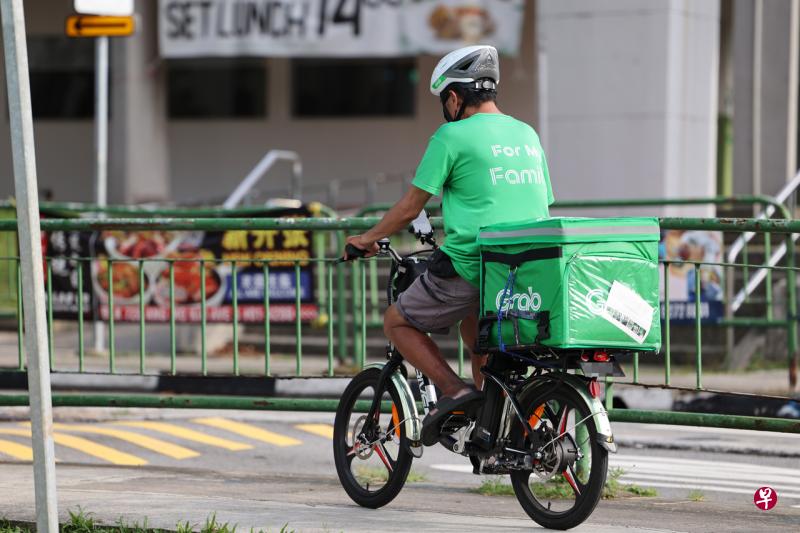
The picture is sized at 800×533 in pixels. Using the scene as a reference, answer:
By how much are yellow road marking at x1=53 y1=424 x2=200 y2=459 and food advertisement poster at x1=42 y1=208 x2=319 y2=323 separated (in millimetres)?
1633

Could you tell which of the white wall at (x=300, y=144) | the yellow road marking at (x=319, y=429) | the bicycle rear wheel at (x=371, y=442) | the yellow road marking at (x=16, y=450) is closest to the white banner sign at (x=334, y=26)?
the white wall at (x=300, y=144)

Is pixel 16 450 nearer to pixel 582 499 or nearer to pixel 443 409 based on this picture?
pixel 443 409

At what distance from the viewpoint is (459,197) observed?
6.75 meters

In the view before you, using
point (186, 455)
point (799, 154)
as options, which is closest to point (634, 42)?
point (799, 154)

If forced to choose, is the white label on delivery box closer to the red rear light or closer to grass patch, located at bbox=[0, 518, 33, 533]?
the red rear light

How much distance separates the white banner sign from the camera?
19359 millimetres

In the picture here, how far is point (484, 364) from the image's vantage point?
693 cm

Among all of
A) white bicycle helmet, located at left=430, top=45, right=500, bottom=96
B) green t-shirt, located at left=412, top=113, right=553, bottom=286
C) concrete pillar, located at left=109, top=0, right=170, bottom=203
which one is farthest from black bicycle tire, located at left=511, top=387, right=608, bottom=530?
concrete pillar, located at left=109, top=0, right=170, bottom=203

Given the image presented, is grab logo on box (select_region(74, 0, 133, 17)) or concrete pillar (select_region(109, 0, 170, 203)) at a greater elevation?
grab logo on box (select_region(74, 0, 133, 17))

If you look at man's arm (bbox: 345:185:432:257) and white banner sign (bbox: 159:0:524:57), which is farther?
white banner sign (bbox: 159:0:524:57)

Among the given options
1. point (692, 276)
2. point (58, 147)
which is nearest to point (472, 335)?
point (692, 276)

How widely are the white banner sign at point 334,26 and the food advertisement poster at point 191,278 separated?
228 inches

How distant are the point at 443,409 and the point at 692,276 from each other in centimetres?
609

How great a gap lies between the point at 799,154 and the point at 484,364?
16.3 meters
